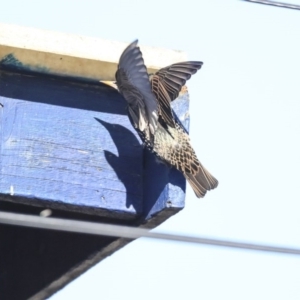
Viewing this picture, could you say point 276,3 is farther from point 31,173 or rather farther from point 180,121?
point 31,173

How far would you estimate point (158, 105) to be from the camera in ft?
10.3

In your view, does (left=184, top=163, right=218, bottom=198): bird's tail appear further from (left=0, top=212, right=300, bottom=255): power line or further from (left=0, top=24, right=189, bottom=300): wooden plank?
(left=0, top=212, right=300, bottom=255): power line

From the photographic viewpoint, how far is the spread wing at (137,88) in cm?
285

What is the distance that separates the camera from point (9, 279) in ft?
11.0

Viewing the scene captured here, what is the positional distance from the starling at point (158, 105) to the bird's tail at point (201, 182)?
0.01 metres

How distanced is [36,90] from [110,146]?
0.24 metres

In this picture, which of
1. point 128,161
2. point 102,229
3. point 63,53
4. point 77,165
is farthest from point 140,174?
point 102,229

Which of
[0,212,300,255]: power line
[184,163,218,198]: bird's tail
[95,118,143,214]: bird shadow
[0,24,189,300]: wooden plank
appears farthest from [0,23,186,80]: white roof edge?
[0,212,300,255]: power line

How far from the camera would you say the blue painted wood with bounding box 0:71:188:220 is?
9.21 feet

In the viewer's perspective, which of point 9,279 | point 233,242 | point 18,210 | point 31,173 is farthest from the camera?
point 9,279

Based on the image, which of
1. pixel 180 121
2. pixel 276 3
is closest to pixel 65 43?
pixel 180 121

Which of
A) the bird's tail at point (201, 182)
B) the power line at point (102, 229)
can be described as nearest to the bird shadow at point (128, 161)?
the bird's tail at point (201, 182)

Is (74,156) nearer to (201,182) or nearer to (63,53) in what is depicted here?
(63,53)

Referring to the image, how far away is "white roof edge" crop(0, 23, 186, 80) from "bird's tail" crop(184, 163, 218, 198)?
0.49m
